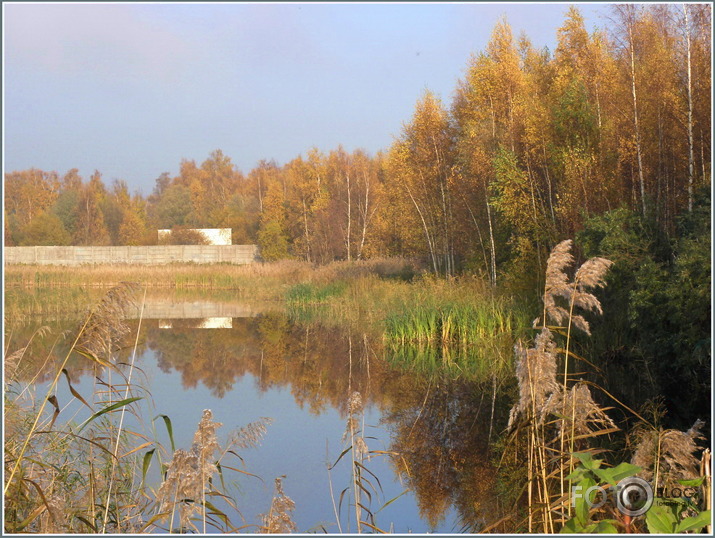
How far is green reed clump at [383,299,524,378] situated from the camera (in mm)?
12148

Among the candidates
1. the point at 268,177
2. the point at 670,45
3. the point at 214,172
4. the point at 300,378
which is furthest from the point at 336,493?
the point at 214,172

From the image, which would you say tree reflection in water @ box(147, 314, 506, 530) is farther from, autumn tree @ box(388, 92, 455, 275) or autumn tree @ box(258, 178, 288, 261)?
autumn tree @ box(258, 178, 288, 261)

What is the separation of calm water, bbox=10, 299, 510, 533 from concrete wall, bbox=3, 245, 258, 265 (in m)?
24.3

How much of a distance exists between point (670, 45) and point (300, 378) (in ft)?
30.8

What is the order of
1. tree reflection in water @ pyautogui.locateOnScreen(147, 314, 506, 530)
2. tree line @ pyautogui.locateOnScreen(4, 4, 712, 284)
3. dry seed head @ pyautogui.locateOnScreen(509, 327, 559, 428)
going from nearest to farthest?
1. dry seed head @ pyautogui.locateOnScreen(509, 327, 559, 428)
2. tree reflection in water @ pyautogui.locateOnScreen(147, 314, 506, 530)
3. tree line @ pyautogui.locateOnScreen(4, 4, 712, 284)

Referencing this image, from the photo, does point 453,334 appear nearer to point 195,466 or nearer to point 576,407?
point 576,407

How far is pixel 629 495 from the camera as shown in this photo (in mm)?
3131

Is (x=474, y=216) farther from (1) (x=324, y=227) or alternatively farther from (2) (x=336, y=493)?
(1) (x=324, y=227)

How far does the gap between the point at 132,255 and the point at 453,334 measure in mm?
30297

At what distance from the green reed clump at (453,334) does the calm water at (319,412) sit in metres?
0.49

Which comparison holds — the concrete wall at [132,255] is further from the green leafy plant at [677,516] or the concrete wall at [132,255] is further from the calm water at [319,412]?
the green leafy plant at [677,516]

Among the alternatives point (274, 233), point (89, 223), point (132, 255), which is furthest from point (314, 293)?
point (89, 223)

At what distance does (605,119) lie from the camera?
47.1 feet

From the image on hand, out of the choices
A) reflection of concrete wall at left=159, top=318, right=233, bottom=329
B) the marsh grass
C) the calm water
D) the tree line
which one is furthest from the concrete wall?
the marsh grass
